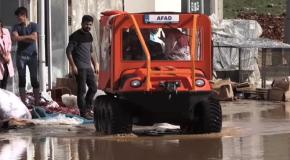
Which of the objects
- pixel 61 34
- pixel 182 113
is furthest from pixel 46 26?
pixel 182 113

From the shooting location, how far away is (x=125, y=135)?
1172cm

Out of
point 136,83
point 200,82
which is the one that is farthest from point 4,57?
point 200,82

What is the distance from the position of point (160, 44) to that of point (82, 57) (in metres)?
2.14

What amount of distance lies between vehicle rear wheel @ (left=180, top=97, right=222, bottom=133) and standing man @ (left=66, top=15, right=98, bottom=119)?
2.72 metres

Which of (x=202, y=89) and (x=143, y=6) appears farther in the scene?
(x=143, y=6)

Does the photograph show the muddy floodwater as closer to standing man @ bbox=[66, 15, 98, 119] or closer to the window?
standing man @ bbox=[66, 15, 98, 119]

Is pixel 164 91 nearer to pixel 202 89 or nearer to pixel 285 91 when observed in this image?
pixel 202 89

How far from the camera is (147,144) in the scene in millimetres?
10883

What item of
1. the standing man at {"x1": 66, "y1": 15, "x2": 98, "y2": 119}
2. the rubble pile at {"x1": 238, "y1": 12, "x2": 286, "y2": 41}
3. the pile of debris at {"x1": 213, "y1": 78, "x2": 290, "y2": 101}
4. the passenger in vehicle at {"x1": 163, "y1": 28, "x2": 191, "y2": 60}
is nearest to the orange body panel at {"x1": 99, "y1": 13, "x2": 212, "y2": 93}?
the passenger in vehicle at {"x1": 163, "y1": 28, "x2": 191, "y2": 60}

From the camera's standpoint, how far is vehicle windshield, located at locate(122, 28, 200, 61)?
1212 cm

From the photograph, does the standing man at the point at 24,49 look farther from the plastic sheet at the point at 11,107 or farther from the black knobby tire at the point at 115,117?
the black knobby tire at the point at 115,117

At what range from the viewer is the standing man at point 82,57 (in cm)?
1384

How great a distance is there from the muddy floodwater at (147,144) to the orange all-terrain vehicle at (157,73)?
29cm

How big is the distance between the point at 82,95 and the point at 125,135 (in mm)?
2589
